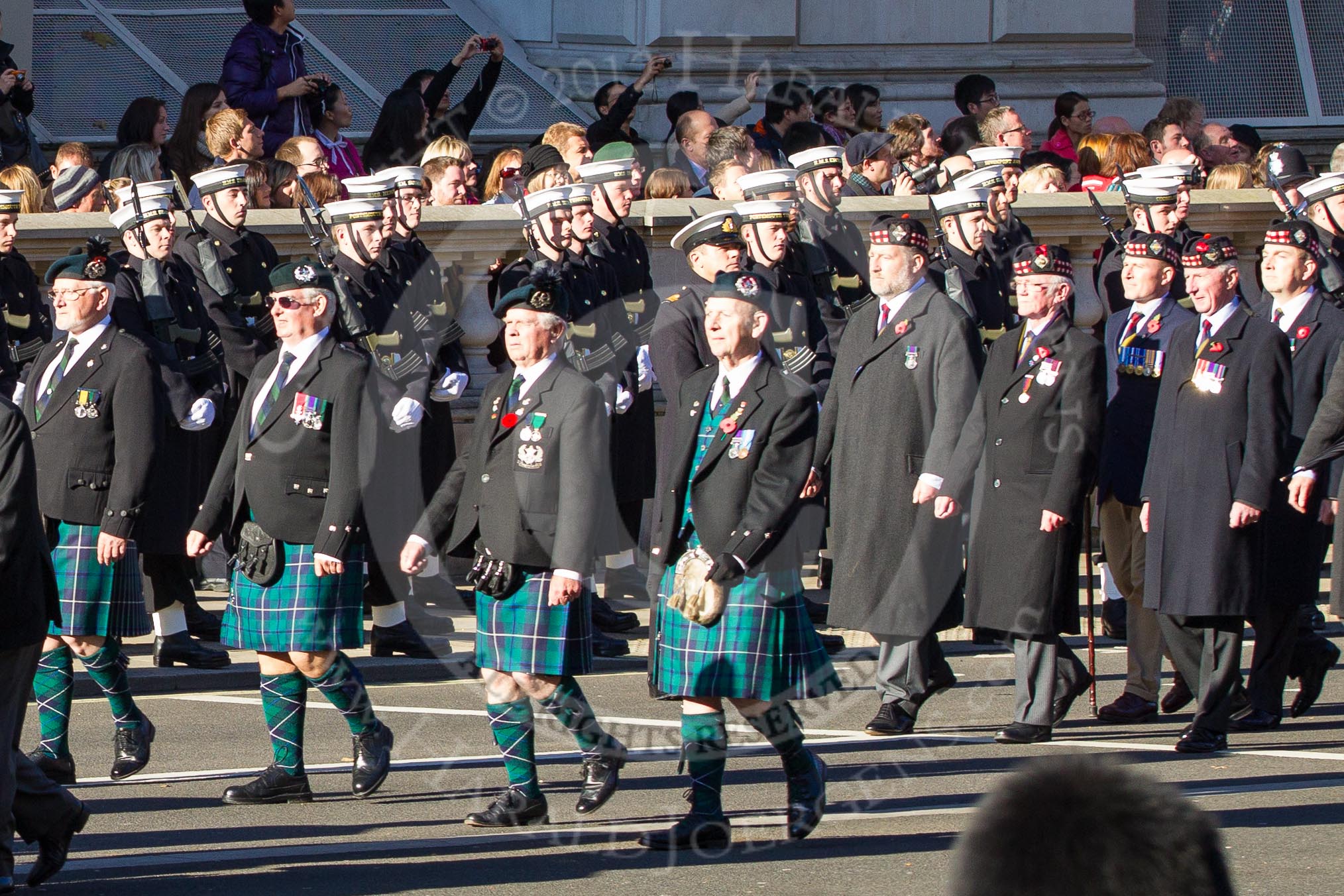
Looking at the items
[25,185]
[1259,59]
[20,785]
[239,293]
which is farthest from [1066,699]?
[1259,59]

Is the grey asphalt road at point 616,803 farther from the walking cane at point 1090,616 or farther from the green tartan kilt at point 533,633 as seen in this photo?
the green tartan kilt at point 533,633

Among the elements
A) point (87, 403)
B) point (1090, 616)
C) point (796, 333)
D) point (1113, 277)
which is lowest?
point (1090, 616)

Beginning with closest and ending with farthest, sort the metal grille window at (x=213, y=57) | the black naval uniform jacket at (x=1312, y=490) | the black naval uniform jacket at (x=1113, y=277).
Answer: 1. the black naval uniform jacket at (x=1312, y=490)
2. the black naval uniform jacket at (x=1113, y=277)
3. the metal grille window at (x=213, y=57)

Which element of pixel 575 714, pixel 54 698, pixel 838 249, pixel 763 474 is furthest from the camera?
pixel 838 249

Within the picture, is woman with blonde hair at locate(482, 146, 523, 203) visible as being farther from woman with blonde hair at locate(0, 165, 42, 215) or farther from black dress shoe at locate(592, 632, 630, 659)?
black dress shoe at locate(592, 632, 630, 659)

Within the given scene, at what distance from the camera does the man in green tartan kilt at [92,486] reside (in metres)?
7.22

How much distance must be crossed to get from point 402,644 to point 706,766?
12.2 ft

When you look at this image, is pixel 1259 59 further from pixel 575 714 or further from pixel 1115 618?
pixel 575 714

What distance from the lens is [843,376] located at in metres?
8.39

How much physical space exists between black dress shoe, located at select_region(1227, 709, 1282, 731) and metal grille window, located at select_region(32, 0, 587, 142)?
372 inches

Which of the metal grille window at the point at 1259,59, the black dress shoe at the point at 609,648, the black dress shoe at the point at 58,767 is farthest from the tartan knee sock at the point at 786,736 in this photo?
the metal grille window at the point at 1259,59

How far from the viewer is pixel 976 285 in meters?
10.3

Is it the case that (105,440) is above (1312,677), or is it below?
above

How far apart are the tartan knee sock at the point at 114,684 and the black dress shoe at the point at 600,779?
1604mm
